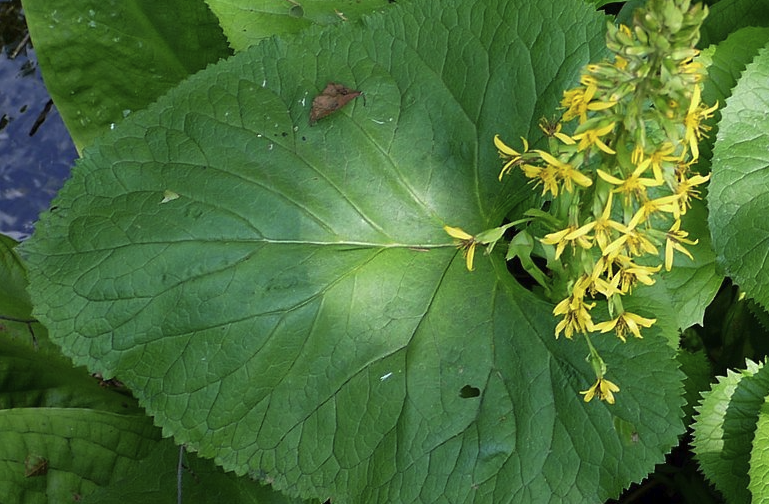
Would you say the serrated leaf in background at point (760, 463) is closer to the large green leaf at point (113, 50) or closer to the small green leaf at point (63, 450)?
the small green leaf at point (63, 450)

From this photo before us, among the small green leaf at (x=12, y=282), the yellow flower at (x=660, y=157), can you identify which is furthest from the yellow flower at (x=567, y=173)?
the small green leaf at (x=12, y=282)

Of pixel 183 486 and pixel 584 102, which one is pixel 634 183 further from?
pixel 183 486

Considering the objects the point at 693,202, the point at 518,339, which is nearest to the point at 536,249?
the point at 518,339

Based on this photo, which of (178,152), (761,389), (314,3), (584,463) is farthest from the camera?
(314,3)

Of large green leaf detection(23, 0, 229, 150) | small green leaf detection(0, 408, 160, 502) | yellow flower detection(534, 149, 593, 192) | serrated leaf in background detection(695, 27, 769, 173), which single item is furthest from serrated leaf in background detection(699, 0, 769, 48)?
small green leaf detection(0, 408, 160, 502)

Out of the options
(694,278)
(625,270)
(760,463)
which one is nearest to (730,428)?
(760,463)

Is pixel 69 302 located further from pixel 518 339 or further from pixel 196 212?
pixel 518 339
